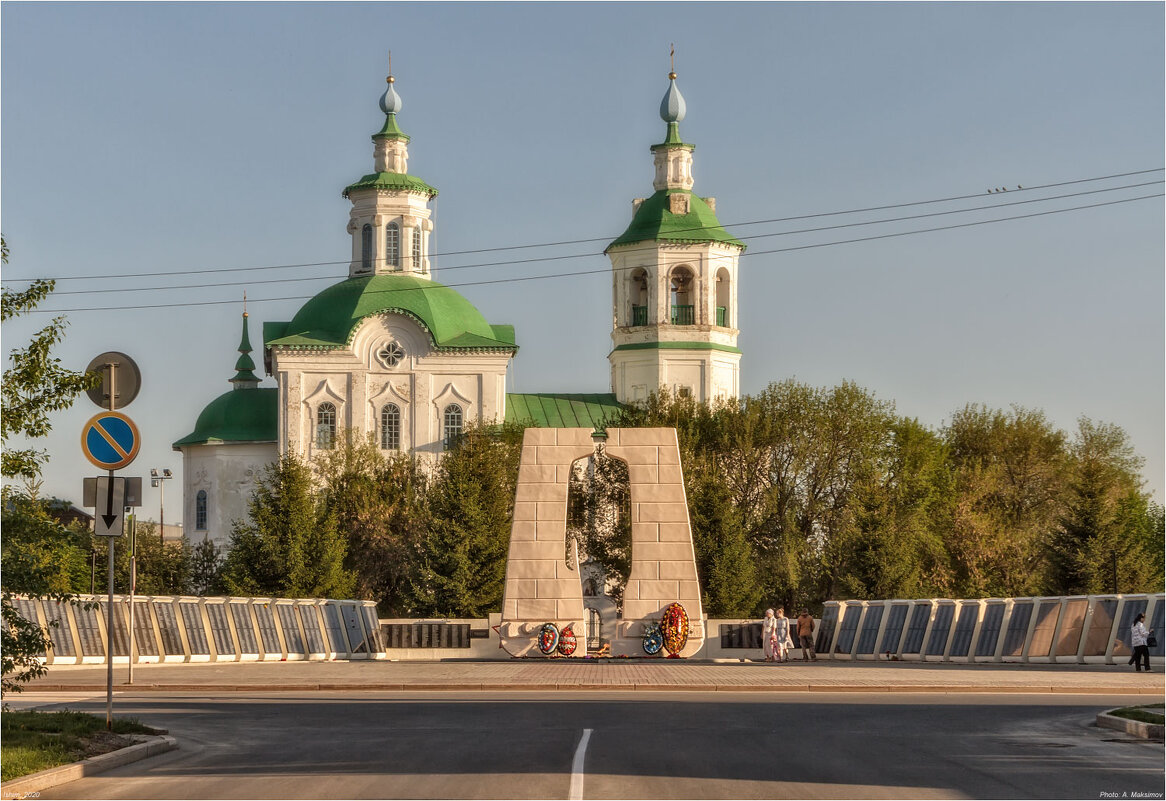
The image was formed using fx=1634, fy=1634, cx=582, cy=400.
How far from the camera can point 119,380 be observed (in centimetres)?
1666

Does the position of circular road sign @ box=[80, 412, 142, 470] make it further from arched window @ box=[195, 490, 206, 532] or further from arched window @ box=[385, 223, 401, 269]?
arched window @ box=[385, 223, 401, 269]

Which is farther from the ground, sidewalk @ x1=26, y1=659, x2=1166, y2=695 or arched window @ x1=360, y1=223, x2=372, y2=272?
arched window @ x1=360, y1=223, x2=372, y2=272

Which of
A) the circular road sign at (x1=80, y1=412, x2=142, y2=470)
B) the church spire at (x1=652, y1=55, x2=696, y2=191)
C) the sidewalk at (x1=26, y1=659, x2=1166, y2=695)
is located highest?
the church spire at (x1=652, y1=55, x2=696, y2=191)

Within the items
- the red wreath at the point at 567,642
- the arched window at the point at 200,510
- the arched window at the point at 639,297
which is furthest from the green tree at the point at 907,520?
the arched window at the point at 200,510

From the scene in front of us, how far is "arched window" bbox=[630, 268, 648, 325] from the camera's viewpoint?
75.8 meters

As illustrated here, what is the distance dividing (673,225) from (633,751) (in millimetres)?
61316

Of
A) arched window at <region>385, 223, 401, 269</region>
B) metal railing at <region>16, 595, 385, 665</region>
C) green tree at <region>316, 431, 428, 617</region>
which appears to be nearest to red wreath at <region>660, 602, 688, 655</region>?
metal railing at <region>16, 595, 385, 665</region>

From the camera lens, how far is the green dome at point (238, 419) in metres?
70.4

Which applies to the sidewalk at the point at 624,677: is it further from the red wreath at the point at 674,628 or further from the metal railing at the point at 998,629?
the red wreath at the point at 674,628

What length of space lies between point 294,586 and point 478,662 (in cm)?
1442

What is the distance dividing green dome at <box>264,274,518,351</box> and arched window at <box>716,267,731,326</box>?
34.2ft

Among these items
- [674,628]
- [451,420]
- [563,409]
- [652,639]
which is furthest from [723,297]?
[674,628]

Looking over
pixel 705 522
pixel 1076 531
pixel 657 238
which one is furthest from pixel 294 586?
pixel 657 238

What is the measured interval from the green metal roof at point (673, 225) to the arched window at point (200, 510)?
2182 cm
